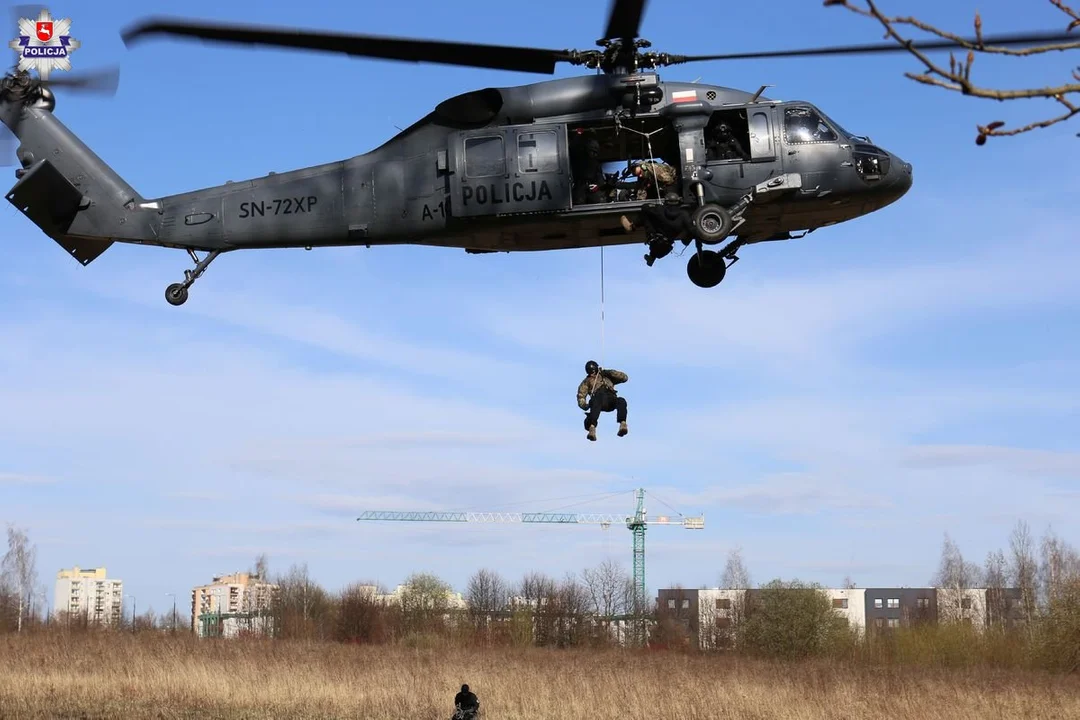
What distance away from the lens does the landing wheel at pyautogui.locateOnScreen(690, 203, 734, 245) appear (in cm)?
1483

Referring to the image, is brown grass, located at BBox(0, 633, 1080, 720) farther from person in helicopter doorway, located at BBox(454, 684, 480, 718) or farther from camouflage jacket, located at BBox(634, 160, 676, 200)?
camouflage jacket, located at BBox(634, 160, 676, 200)

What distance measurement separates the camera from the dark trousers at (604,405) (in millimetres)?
15734

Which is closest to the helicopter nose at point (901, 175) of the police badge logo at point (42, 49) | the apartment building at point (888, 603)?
the police badge logo at point (42, 49)

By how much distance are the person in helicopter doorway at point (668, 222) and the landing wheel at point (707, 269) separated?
68 cm

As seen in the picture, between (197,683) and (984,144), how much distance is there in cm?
2307

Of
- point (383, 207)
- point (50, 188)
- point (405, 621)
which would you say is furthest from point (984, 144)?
point (405, 621)

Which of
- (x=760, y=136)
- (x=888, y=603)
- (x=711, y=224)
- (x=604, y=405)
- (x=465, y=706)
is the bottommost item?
(x=888, y=603)

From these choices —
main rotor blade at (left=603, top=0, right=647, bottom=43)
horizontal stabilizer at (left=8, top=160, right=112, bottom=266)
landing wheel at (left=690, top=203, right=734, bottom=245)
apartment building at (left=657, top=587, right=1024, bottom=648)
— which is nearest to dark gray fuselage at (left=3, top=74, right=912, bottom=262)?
landing wheel at (left=690, top=203, right=734, bottom=245)

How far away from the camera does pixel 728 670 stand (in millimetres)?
32625

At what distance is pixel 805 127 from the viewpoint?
50.5 ft

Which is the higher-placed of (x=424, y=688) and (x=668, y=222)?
(x=668, y=222)

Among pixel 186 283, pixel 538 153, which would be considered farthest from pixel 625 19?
pixel 186 283

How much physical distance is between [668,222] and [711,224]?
1.82 feet

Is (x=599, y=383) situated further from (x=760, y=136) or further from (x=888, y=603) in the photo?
(x=888, y=603)
